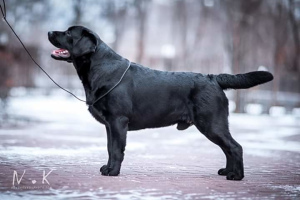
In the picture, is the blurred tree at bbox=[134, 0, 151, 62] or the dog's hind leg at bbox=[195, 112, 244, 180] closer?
the dog's hind leg at bbox=[195, 112, 244, 180]

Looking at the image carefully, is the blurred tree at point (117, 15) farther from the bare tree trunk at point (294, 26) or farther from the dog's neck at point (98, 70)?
the dog's neck at point (98, 70)

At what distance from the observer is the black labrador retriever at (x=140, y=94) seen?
6.39 m

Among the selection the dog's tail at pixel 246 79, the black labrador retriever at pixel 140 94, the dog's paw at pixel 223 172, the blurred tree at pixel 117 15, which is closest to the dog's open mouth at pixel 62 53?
the black labrador retriever at pixel 140 94

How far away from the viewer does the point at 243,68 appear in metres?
25.0

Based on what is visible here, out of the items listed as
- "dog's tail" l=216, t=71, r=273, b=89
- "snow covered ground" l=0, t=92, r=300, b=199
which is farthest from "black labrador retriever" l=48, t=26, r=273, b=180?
"snow covered ground" l=0, t=92, r=300, b=199

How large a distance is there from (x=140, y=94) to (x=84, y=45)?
90 cm

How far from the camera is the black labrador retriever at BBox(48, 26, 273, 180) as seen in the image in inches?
252

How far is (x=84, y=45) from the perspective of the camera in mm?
6477

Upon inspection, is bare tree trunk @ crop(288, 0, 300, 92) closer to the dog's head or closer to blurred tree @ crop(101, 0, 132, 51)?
blurred tree @ crop(101, 0, 132, 51)

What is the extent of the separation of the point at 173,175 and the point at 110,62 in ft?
5.33

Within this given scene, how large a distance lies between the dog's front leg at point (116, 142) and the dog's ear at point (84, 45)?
0.90m

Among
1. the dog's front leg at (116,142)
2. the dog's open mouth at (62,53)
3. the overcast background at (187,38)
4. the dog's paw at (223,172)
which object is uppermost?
the overcast background at (187,38)

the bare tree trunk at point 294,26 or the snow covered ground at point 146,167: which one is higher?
the bare tree trunk at point 294,26

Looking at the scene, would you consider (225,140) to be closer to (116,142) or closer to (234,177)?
(234,177)
